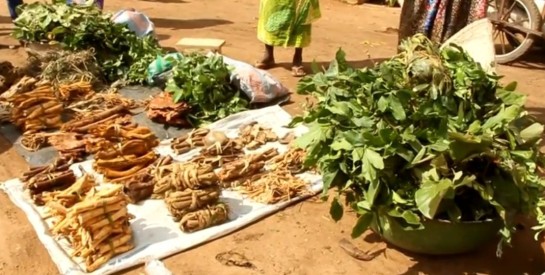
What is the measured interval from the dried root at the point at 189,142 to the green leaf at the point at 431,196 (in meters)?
2.01

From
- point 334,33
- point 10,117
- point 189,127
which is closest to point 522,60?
point 334,33

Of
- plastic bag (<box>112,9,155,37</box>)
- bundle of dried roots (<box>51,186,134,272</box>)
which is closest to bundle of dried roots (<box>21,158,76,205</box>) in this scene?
bundle of dried roots (<box>51,186,134,272</box>)

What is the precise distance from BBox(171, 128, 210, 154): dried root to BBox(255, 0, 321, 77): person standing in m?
1.68

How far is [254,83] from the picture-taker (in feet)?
16.9

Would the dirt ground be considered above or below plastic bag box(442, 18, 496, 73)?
below

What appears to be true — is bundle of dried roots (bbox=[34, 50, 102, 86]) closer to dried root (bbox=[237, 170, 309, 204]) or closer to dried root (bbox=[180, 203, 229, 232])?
dried root (bbox=[237, 170, 309, 204])

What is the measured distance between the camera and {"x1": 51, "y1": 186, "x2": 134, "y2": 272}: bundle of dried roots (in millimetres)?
3223

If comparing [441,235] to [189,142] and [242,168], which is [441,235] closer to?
[242,168]

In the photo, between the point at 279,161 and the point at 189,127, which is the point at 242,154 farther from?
the point at 189,127

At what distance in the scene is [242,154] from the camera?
14.8 ft

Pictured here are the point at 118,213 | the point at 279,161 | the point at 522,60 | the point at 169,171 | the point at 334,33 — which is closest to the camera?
the point at 118,213

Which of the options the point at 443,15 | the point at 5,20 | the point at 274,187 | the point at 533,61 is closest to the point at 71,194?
the point at 274,187

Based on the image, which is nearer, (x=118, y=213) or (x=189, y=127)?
(x=118, y=213)

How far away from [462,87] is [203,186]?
1.53 meters
